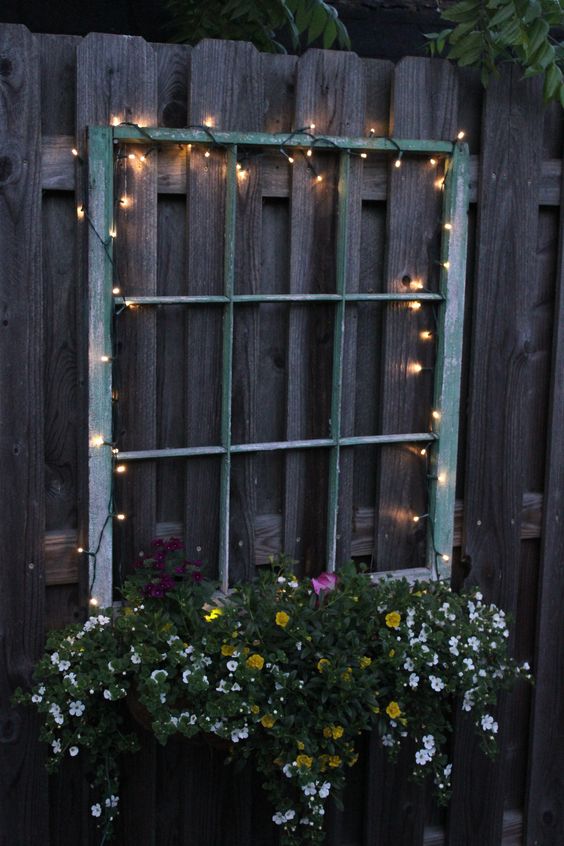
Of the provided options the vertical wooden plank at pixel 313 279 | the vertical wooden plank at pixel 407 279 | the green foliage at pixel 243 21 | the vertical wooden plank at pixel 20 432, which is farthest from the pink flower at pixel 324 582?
the green foliage at pixel 243 21

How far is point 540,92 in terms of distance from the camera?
328 centimetres

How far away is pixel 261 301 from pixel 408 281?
1.52ft

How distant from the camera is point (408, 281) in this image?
3.16 m

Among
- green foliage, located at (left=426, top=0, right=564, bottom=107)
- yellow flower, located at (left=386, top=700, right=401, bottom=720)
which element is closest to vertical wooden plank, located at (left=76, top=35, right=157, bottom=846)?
yellow flower, located at (left=386, top=700, right=401, bottom=720)

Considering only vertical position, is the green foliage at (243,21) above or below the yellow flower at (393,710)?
above

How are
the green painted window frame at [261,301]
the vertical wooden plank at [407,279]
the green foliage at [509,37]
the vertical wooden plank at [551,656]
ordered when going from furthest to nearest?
the vertical wooden plank at [551,656] → the vertical wooden plank at [407,279] → the green foliage at [509,37] → the green painted window frame at [261,301]

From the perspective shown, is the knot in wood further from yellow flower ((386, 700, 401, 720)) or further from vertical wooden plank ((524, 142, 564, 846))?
yellow flower ((386, 700, 401, 720))

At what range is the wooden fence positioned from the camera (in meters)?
2.77

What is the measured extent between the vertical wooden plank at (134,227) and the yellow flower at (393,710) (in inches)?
27.0

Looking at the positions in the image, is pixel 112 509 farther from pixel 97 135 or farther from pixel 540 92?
pixel 540 92

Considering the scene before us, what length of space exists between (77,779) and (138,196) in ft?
5.10

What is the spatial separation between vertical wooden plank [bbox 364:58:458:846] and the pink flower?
0.25m

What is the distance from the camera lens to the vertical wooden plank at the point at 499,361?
3254 millimetres

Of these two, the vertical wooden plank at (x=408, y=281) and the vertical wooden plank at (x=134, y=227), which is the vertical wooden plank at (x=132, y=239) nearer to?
the vertical wooden plank at (x=134, y=227)
